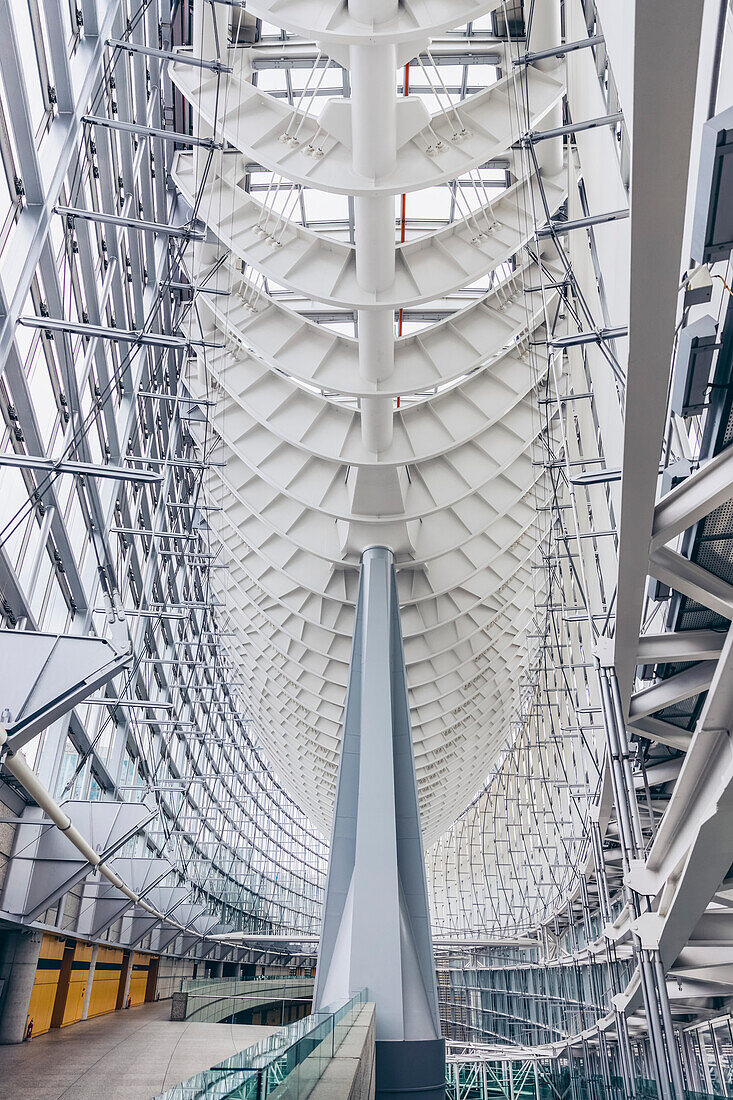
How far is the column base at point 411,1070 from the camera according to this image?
1402 cm

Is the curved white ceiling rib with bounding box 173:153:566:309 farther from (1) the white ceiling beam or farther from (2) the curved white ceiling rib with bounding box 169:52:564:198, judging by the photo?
(1) the white ceiling beam

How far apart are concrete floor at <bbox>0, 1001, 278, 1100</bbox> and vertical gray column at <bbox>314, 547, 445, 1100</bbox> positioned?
331 cm

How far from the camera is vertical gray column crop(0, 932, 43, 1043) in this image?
738 inches

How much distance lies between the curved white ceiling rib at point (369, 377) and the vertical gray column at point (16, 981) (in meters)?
11.5

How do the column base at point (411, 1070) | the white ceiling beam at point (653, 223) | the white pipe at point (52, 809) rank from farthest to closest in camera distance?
the column base at point (411, 1070) < the white pipe at point (52, 809) < the white ceiling beam at point (653, 223)

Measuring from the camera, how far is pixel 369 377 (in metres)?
17.7

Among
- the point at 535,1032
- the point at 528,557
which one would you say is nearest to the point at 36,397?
the point at 528,557

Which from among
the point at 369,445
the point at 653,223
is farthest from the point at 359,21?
the point at 369,445

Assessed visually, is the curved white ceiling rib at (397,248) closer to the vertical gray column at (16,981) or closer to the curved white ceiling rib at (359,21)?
the curved white ceiling rib at (359,21)

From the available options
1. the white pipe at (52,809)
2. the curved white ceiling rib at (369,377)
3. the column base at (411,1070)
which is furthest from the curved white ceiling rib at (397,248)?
the column base at (411,1070)

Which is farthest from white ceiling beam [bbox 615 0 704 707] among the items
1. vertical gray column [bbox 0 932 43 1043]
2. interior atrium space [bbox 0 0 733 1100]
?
vertical gray column [bbox 0 932 43 1043]

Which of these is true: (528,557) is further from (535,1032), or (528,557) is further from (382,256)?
(535,1032)

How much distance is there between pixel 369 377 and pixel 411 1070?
40.3 feet

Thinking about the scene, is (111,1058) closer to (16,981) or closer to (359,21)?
(16,981)
